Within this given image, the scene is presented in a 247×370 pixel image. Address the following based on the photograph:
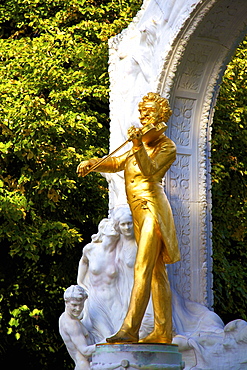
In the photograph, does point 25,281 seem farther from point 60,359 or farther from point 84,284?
point 84,284

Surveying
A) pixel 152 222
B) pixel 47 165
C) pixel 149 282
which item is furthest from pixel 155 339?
pixel 47 165

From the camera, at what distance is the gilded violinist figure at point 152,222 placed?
301 inches

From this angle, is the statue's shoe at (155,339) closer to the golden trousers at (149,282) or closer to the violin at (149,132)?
the golden trousers at (149,282)

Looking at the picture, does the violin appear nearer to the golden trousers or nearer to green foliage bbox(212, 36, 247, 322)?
the golden trousers

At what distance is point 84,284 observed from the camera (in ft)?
31.2

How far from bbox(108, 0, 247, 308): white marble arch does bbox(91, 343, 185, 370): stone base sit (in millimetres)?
2090

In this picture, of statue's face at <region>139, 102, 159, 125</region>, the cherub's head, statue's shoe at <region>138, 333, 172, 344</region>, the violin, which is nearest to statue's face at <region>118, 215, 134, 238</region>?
the cherub's head

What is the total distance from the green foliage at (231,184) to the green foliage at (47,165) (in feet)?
5.90

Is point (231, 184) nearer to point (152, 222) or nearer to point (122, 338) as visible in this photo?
point (152, 222)

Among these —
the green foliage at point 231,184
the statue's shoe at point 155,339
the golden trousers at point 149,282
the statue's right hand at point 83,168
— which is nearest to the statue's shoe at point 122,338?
the golden trousers at point 149,282

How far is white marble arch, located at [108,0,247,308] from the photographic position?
9.55 metres

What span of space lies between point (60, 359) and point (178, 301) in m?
5.01

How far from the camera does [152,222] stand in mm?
7777

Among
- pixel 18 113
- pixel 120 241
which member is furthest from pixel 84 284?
pixel 18 113
